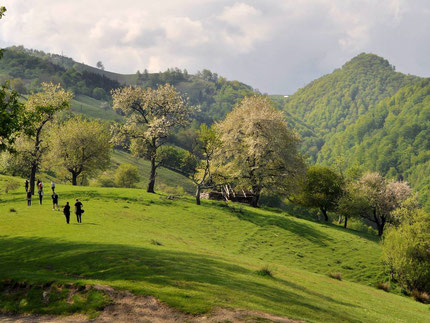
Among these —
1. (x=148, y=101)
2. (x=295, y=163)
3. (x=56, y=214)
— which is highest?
(x=148, y=101)

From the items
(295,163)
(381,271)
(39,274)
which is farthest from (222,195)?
(39,274)

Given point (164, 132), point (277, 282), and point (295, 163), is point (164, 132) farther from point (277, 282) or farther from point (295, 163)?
point (277, 282)

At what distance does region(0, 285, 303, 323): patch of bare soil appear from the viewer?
43.7 feet

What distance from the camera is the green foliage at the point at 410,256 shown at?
145ft

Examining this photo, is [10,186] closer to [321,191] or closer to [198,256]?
[198,256]

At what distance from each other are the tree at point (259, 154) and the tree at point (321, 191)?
1055 cm

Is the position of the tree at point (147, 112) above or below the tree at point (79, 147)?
above

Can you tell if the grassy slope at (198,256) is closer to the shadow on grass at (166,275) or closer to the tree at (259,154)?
the shadow on grass at (166,275)

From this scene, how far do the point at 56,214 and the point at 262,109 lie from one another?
44899 mm

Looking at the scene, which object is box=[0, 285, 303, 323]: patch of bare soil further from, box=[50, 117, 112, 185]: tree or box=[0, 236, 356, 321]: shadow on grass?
box=[50, 117, 112, 185]: tree

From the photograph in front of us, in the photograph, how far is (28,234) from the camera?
30.3 m

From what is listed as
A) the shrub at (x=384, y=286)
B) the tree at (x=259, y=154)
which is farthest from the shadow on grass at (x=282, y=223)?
the tree at (x=259, y=154)

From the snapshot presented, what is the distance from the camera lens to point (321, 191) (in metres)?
79.9

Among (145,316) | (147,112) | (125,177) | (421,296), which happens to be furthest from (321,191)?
(125,177)
